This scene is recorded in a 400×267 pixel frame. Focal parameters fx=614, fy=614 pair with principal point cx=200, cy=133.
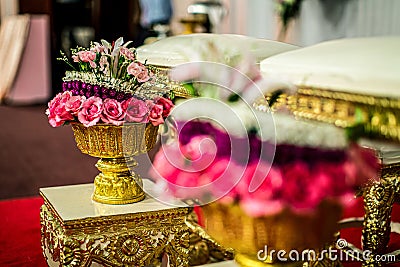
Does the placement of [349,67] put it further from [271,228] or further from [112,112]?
[112,112]

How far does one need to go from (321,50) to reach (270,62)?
0.15 meters

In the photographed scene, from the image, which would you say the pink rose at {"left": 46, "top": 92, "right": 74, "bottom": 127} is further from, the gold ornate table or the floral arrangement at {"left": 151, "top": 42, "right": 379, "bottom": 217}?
the gold ornate table

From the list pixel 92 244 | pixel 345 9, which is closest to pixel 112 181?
pixel 92 244

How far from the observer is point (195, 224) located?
2217 millimetres

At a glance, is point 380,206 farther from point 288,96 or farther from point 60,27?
point 60,27

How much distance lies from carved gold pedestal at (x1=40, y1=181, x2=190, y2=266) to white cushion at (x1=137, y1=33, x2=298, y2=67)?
1.56ft

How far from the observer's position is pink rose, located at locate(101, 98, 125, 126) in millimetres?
1568

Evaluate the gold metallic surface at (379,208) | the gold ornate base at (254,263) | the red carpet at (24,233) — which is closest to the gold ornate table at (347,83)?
the gold ornate base at (254,263)

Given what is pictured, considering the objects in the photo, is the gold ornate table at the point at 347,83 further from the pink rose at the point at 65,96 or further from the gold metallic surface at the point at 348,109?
the pink rose at the point at 65,96

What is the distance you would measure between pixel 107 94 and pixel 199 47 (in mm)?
466

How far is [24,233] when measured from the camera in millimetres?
2502

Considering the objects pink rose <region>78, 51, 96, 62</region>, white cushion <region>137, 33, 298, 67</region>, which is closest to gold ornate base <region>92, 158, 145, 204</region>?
pink rose <region>78, 51, 96, 62</region>

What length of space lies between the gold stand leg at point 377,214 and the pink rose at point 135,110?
807 mm

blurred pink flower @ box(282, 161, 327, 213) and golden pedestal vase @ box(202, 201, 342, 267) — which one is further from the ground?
blurred pink flower @ box(282, 161, 327, 213)
